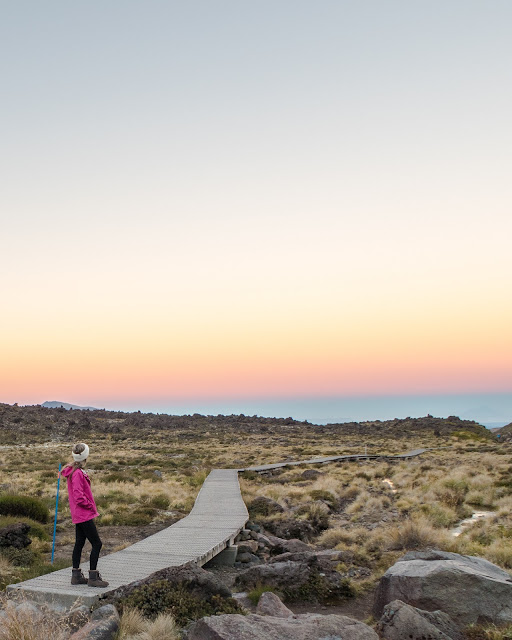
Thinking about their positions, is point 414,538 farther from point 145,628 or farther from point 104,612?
point 104,612

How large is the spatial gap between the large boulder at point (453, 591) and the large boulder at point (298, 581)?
173 cm

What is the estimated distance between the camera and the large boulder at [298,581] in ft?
32.5

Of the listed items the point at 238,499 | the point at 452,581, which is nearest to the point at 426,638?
the point at 452,581

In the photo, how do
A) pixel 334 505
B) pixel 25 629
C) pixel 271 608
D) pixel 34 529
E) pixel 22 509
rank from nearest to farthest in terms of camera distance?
1. pixel 25 629
2. pixel 271 608
3. pixel 34 529
4. pixel 22 509
5. pixel 334 505

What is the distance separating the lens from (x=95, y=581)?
8.15 m

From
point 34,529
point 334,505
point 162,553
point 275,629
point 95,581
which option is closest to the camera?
point 275,629

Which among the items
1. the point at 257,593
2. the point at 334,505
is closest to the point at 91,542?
the point at 257,593

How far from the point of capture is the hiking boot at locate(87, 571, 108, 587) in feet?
26.7

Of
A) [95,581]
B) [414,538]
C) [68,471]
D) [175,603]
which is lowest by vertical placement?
[414,538]

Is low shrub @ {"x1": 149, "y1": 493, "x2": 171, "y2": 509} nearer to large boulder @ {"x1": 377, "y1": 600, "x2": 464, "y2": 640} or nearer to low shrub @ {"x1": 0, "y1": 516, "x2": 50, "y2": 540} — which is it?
low shrub @ {"x1": 0, "y1": 516, "x2": 50, "y2": 540}

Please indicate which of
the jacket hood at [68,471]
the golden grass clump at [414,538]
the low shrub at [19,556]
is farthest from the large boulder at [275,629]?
the golden grass clump at [414,538]

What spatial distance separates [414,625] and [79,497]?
4856 mm

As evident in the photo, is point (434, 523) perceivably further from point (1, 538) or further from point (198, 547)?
point (1, 538)

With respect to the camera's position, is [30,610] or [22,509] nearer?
[30,610]
